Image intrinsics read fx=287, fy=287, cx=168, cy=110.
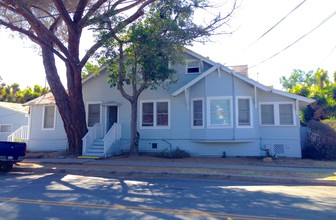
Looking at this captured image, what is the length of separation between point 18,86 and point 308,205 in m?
50.5

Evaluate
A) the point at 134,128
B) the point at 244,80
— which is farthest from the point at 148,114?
the point at 244,80

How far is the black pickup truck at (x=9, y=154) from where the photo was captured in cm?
1292

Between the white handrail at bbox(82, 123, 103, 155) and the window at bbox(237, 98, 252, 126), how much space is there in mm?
9125

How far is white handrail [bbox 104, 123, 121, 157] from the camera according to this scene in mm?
17250

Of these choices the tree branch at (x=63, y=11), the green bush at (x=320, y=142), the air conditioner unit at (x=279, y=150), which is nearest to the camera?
the tree branch at (x=63, y=11)

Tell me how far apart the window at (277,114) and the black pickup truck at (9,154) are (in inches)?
533

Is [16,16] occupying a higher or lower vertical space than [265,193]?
higher

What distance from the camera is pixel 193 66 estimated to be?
63.3ft

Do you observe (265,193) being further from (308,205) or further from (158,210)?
(158,210)

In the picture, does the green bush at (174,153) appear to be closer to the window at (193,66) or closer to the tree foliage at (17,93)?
the window at (193,66)

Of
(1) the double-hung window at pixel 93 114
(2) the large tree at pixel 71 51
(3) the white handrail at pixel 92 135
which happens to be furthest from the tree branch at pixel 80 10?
(3) the white handrail at pixel 92 135

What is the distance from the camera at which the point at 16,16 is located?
19031mm

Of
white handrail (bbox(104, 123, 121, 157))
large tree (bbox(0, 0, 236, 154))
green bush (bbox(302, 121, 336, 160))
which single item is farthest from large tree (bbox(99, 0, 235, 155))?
green bush (bbox(302, 121, 336, 160))

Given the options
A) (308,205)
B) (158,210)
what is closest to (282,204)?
(308,205)
